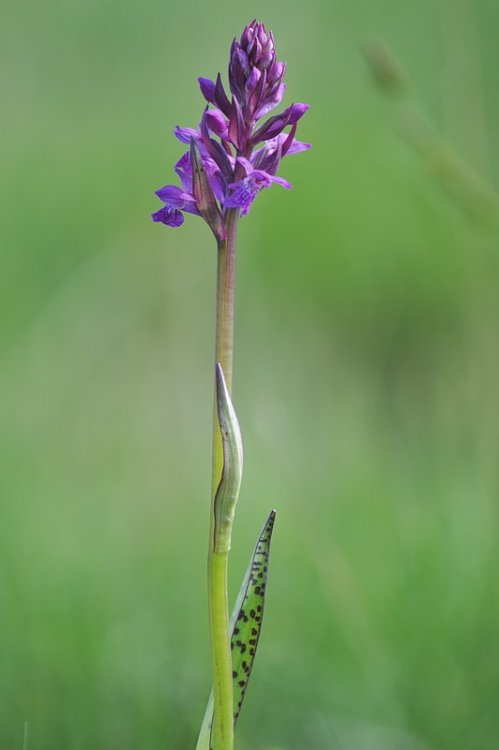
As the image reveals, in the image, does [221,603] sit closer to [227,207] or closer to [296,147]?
[227,207]

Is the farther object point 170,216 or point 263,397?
point 263,397

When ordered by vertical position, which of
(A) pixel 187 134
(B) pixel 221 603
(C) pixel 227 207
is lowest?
(B) pixel 221 603

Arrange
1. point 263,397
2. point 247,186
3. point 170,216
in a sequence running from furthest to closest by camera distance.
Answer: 1. point 263,397
2. point 170,216
3. point 247,186

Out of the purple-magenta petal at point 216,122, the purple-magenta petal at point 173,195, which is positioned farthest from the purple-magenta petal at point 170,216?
the purple-magenta petal at point 216,122

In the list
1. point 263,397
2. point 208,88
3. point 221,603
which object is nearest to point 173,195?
point 208,88

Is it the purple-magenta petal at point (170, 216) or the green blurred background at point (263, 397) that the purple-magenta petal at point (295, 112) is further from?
the green blurred background at point (263, 397)

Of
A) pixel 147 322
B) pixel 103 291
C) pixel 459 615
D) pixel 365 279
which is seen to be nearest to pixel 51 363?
pixel 103 291

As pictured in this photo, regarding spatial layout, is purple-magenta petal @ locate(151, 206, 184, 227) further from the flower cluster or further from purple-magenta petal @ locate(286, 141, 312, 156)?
purple-magenta petal @ locate(286, 141, 312, 156)
